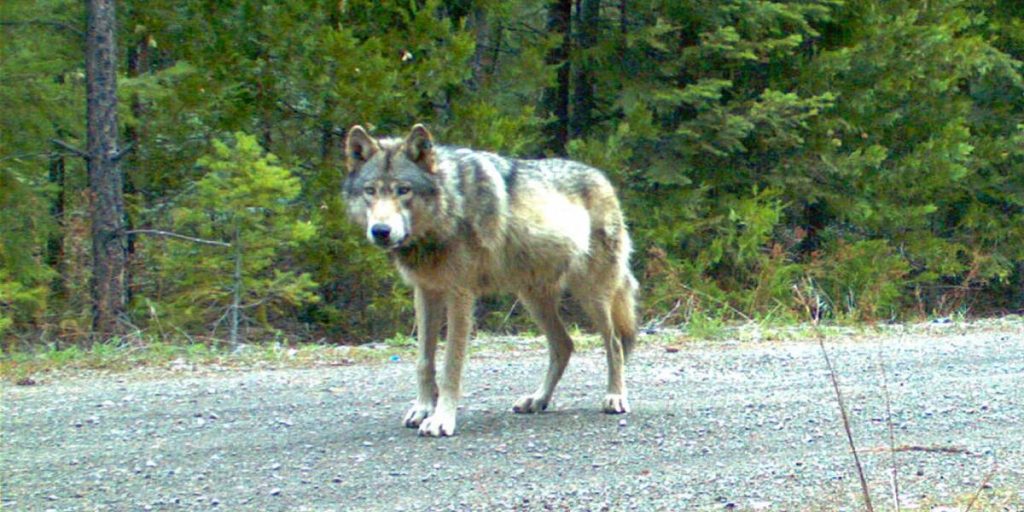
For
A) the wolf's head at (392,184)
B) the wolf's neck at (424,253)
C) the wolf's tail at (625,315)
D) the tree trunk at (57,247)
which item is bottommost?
the tree trunk at (57,247)

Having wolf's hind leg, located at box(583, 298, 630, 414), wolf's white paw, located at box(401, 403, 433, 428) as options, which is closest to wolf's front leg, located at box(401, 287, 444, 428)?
wolf's white paw, located at box(401, 403, 433, 428)

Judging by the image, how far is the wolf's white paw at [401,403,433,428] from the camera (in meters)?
6.79

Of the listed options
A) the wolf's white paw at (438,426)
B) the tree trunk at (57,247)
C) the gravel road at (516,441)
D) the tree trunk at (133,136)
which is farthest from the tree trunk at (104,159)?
the wolf's white paw at (438,426)

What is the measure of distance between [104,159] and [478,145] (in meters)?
4.69

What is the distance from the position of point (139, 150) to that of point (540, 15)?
276 inches

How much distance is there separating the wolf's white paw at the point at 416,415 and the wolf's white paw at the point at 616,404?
110 centimetres

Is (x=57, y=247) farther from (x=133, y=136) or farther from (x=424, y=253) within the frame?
(x=424, y=253)

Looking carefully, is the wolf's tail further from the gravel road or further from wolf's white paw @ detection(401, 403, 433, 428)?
wolf's white paw @ detection(401, 403, 433, 428)

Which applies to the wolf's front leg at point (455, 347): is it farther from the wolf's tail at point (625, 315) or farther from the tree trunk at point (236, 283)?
the tree trunk at point (236, 283)

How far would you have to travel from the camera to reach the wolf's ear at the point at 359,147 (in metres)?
6.73

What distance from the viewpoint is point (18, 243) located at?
12.9 meters

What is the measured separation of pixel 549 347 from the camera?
751 cm

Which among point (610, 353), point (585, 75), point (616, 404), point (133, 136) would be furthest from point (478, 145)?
point (616, 404)

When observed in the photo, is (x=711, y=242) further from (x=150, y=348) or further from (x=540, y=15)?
(x=150, y=348)
